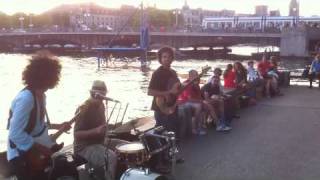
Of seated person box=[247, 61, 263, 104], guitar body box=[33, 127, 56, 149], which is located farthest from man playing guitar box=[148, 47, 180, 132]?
seated person box=[247, 61, 263, 104]

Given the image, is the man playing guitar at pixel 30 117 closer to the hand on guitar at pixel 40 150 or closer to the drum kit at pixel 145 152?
the hand on guitar at pixel 40 150

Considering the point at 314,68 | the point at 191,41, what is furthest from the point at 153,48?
the point at 314,68

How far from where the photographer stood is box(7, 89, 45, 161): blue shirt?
403 cm

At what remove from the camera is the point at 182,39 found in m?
81.1

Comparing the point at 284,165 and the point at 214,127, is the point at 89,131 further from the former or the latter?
the point at 214,127

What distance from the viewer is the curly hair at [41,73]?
4191mm

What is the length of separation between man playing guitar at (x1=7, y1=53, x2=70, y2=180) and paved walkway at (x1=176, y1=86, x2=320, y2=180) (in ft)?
9.81

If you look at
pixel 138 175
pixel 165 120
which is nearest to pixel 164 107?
pixel 165 120

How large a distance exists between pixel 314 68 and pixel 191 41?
6350 centimetres

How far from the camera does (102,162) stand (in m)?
5.58

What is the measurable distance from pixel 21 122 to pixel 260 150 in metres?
5.34

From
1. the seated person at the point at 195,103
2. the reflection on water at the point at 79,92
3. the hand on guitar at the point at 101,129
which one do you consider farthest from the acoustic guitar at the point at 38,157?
the reflection on water at the point at 79,92

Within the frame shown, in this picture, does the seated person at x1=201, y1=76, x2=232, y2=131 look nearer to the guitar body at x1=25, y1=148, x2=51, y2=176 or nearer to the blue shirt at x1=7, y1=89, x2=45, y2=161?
the guitar body at x1=25, y1=148, x2=51, y2=176

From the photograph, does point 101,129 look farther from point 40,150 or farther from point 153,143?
point 40,150
